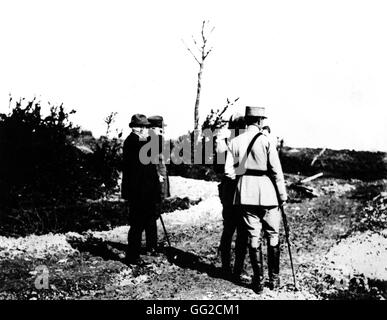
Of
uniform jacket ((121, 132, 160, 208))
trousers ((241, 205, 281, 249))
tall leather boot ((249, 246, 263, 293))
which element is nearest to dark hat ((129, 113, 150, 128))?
uniform jacket ((121, 132, 160, 208))

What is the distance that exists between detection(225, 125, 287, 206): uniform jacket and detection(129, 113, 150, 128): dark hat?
1.54 m

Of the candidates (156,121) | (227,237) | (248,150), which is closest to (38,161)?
(156,121)

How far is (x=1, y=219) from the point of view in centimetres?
859

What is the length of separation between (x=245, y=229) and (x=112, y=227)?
15.2 ft

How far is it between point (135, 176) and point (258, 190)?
190cm

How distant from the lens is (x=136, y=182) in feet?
21.2

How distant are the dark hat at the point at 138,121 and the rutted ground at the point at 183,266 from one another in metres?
2.02

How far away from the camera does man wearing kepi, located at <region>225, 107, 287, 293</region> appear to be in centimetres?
548

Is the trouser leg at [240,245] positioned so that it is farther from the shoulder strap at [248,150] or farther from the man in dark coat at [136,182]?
the man in dark coat at [136,182]

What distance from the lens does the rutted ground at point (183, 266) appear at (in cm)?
551

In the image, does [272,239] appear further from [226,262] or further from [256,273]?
[226,262]

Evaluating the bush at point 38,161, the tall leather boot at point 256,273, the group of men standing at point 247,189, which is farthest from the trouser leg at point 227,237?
the bush at point 38,161

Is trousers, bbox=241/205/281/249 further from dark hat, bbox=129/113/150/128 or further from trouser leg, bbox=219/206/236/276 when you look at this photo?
dark hat, bbox=129/113/150/128
